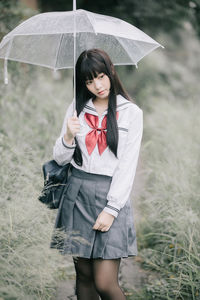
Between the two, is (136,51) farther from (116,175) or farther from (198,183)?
(198,183)

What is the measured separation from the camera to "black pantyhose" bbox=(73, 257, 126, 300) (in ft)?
7.16

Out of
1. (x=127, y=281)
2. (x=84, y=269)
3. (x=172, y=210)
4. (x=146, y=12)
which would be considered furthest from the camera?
(x=146, y=12)

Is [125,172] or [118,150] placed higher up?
[118,150]

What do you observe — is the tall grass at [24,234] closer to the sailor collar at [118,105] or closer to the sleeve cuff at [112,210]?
the sleeve cuff at [112,210]

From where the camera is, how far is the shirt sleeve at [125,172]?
2199 millimetres

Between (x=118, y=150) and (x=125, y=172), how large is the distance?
15 cm

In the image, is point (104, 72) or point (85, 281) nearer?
point (104, 72)

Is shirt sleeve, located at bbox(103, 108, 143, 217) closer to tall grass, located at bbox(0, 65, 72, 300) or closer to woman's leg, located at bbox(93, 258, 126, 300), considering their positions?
woman's leg, located at bbox(93, 258, 126, 300)

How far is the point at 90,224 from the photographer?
229 centimetres

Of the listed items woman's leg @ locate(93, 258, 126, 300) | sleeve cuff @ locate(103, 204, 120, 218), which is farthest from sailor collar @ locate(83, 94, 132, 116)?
woman's leg @ locate(93, 258, 126, 300)

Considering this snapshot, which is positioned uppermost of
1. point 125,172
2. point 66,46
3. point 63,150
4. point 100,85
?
point 66,46

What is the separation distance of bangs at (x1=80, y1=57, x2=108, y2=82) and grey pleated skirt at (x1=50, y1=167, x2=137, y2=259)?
62cm

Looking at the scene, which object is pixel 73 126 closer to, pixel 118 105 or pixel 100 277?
pixel 118 105

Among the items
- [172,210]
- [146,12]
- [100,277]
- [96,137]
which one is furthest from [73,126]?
[146,12]
